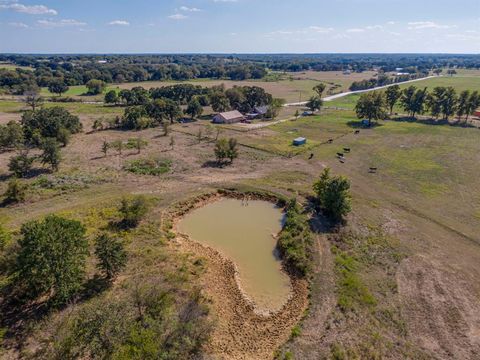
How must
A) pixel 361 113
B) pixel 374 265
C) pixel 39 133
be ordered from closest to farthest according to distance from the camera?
pixel 374 265 → pixel 39 133 → pixel 361 113

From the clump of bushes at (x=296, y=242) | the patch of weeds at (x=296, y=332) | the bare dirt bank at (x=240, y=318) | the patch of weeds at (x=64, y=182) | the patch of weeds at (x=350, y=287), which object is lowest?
the bare dirt bank at (x=240, y=318)

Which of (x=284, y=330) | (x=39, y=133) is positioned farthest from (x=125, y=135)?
(x=284, y=330)

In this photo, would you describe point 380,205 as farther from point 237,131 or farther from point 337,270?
point 237,131

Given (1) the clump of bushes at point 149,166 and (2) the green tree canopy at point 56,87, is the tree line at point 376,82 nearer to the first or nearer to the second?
(1) the clump of bushes at point 149,166

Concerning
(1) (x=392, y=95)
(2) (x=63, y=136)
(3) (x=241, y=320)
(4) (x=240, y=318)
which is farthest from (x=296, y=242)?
(1) (x=392, y=95)

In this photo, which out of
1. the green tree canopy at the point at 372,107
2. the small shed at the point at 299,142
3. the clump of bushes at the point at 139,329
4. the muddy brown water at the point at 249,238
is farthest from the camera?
the green tree canopy at the point at 372,107

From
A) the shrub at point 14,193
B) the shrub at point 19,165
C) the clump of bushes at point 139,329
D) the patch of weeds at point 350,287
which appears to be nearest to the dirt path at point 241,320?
the clump of bushes at point 139,329
